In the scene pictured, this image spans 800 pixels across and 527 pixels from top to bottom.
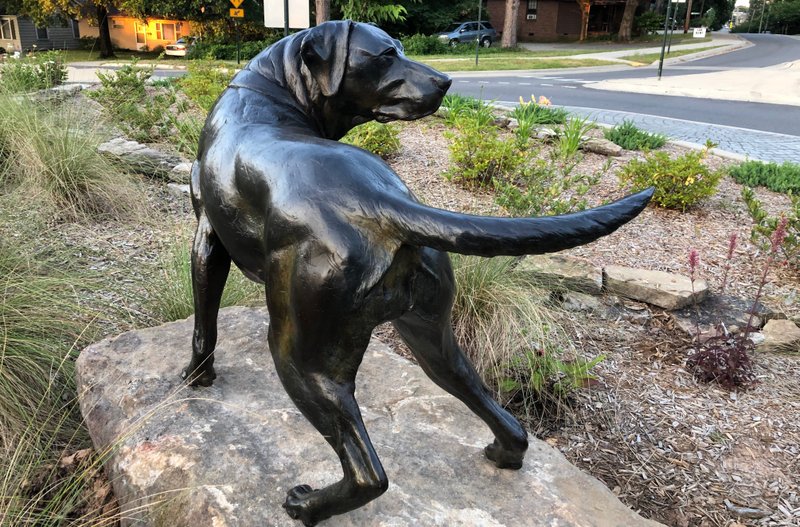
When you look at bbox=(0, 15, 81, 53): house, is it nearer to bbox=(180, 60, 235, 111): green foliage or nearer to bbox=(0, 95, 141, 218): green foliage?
bbox=(180, 60, 235, 111): green foliage

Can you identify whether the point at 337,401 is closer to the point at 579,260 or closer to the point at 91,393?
the point at 91,393

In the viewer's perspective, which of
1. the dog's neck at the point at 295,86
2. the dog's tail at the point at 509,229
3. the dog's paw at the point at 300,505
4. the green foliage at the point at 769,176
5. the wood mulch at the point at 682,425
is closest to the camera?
the dog's tail at the point at 509,229

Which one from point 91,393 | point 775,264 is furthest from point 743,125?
point 91,393

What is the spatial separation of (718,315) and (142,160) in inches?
206

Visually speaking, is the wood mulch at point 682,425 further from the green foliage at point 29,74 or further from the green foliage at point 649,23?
the green foliage at point 649,23

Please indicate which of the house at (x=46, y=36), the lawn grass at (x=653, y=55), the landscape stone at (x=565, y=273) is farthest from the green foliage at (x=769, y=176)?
the house at (x=46, y=36)

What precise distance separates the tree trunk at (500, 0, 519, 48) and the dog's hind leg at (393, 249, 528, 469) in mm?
27542

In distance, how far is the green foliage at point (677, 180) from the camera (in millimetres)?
5758

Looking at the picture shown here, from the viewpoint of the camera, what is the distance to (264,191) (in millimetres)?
1678

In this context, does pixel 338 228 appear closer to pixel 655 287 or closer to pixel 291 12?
pixel 655 287

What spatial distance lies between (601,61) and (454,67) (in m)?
6.19

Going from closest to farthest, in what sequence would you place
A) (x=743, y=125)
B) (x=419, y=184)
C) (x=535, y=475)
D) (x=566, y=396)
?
(x=535, y=475) < (x=566, y=396) < (x=419, y=184) < (x=743, y=125)

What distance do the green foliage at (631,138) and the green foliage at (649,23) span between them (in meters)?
32.8

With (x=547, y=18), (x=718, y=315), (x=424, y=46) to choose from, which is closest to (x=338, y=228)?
(x=718, y=315)
